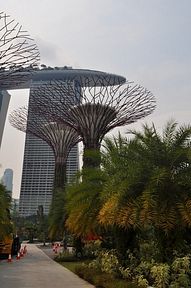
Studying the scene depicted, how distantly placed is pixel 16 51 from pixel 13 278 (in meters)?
9.34

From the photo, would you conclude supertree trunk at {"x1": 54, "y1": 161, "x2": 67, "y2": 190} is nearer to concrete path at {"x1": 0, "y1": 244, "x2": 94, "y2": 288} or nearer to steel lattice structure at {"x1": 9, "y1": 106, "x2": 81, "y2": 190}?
steel lattice structure at {"x1": 9, "y1": 106, "x2": 81, "y2": 190}

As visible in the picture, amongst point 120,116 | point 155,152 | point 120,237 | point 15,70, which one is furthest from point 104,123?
point 15,70

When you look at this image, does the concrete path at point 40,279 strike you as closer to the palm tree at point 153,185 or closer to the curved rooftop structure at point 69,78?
the palm tree at point 153,185

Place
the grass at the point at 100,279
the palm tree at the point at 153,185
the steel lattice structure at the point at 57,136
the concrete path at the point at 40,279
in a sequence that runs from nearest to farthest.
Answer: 1. the palm tree at the point at 153,185
2. the grass at the point at 100,279
3. the concrete path at the point at 40,279
4. the steel lattice structure at the point at 57,136

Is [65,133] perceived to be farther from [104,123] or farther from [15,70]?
[15,70]

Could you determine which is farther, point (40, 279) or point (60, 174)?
point (60, 174)

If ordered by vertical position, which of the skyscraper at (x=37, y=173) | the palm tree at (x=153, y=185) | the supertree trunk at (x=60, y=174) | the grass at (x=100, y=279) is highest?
the skyscraper at (x=37, y=173)

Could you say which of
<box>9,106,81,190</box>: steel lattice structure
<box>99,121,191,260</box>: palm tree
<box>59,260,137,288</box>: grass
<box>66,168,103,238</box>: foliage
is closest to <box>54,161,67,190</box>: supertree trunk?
<box>9,106,81,190</box>: steel lattice structure

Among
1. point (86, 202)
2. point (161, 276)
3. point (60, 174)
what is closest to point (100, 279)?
point (86, 202)

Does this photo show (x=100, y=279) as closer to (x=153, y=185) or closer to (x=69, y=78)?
(x=153, y=185)

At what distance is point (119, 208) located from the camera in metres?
10.5

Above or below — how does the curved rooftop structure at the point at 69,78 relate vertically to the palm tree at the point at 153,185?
above

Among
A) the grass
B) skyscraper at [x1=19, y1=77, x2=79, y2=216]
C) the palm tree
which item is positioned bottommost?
the grass

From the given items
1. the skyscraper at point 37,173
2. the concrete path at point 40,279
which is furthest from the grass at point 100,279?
the skyscraper at point 37,173
